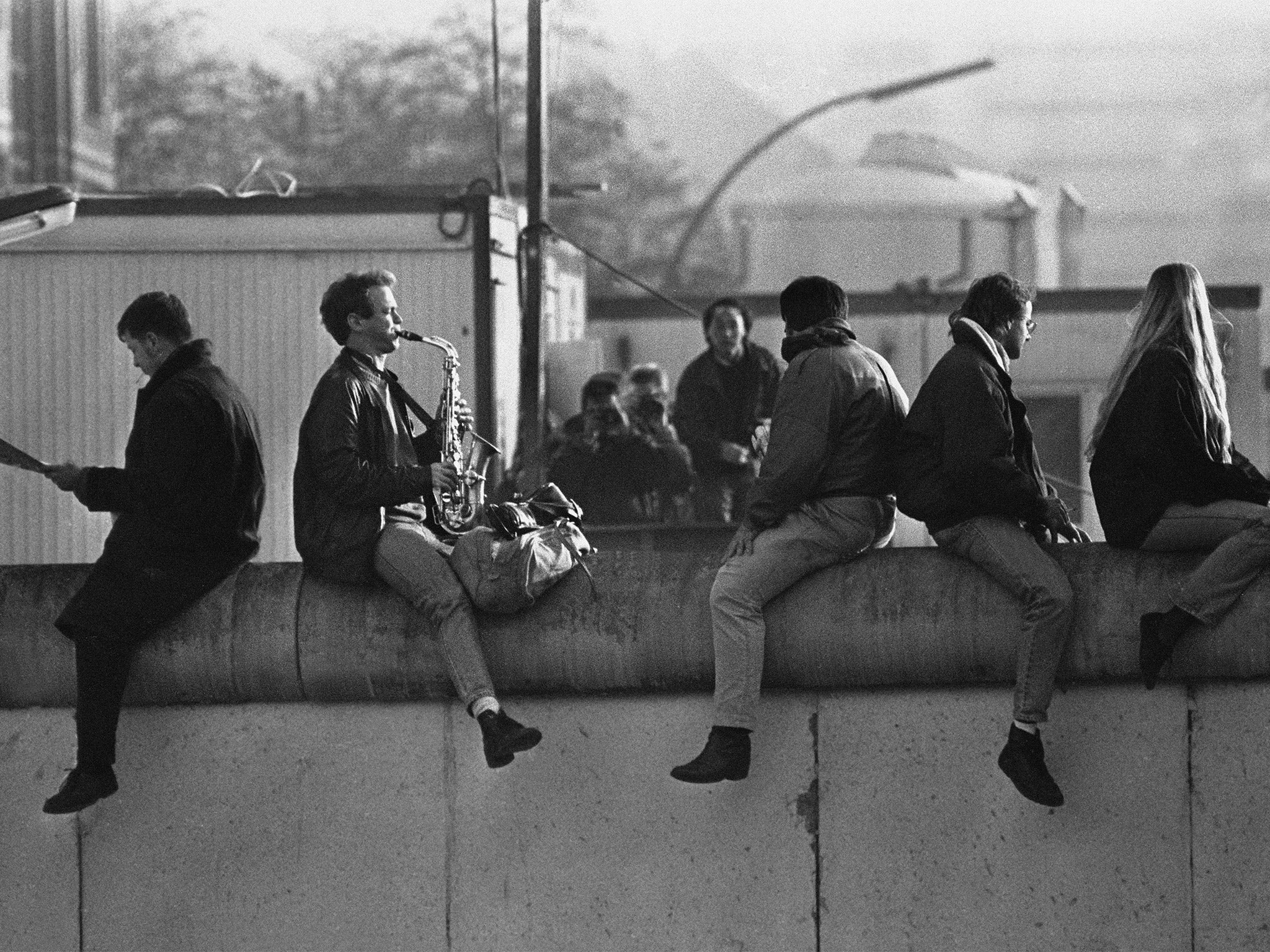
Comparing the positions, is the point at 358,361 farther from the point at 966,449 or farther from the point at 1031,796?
the point at 1031,796

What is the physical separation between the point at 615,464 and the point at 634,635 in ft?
16.7

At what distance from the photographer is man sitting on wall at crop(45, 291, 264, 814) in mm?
7109

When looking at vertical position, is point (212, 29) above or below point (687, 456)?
above

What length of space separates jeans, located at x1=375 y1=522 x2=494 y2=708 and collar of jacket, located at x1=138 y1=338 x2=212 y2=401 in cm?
82

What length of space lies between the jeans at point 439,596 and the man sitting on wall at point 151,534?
532 millimetres

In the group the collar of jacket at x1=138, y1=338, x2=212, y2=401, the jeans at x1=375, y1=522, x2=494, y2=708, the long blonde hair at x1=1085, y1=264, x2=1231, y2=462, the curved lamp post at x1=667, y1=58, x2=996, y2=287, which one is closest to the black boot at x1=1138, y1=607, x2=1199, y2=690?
the long blonde hair at x1=1085, y1=264, x2=1231, y2=462

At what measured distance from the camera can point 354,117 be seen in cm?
4872

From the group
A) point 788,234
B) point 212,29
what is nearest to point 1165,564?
point 788,234

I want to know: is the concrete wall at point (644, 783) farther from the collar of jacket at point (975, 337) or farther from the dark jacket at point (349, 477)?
the collar of jacket at point (975, 337)

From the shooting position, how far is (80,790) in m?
7.10

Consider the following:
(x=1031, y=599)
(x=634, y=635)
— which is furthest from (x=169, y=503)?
(x=1031, y=599)

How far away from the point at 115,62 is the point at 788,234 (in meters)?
21.1

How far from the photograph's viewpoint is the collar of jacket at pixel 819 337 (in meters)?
7.17

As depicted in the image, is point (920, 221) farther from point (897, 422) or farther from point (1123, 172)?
point (1123, 172)
